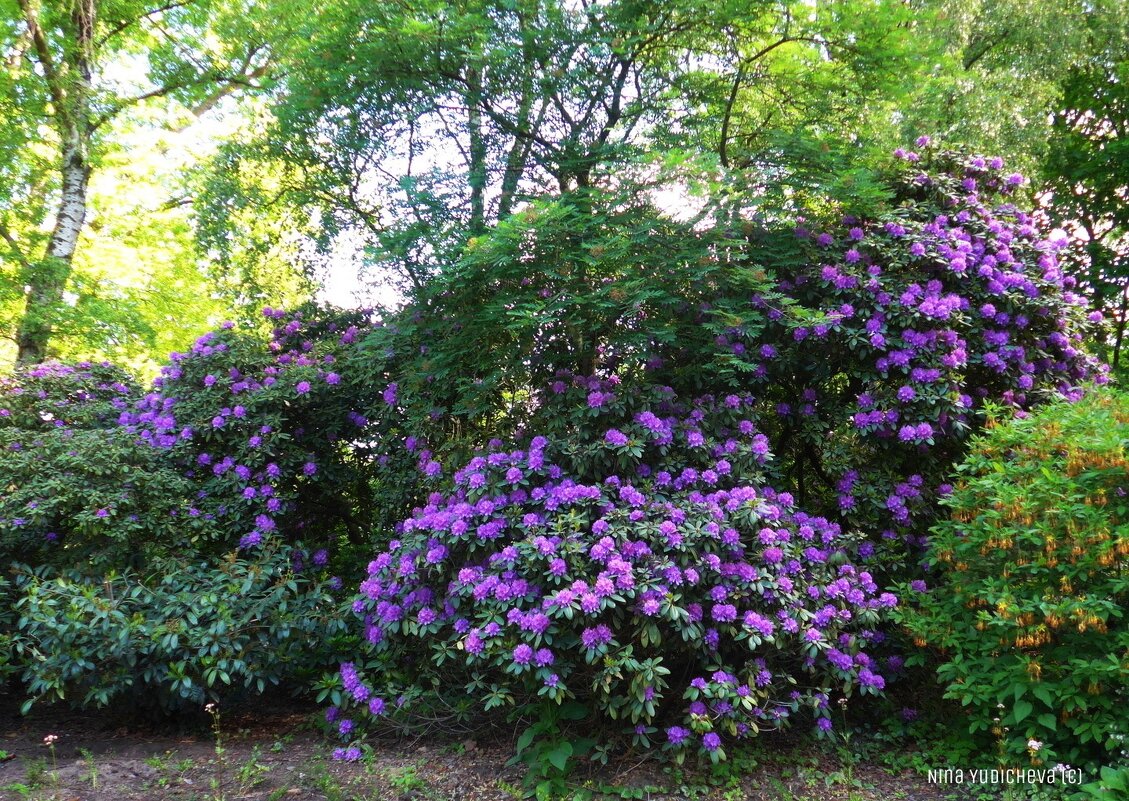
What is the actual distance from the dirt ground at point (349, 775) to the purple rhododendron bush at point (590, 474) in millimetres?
196

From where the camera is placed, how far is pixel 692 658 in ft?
11.3

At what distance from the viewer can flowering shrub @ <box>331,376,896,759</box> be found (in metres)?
3.16

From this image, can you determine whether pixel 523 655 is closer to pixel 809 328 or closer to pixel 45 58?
pixel 809 328

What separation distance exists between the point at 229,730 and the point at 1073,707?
414 cm

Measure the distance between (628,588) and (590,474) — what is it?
32.1 inches

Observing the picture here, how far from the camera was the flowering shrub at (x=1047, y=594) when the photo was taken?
290 cm

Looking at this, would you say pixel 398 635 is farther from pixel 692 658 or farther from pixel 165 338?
pixel 165 338

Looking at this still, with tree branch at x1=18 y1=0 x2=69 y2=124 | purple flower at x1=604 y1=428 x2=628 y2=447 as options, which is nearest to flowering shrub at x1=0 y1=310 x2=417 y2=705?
purple flower at x1=604 y1=428 x2=628 y2=447

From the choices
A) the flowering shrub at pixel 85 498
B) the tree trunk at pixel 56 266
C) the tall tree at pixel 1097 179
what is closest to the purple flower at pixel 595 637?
the flowering shrub at pixel 85 498

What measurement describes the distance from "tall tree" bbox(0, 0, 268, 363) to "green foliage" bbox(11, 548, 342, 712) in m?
5.05

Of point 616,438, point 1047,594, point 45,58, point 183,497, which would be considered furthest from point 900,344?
point 45,58

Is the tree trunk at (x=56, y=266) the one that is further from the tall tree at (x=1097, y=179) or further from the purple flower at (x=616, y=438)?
the tall tree at (x=1097, y=179)

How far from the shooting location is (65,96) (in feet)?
28.0

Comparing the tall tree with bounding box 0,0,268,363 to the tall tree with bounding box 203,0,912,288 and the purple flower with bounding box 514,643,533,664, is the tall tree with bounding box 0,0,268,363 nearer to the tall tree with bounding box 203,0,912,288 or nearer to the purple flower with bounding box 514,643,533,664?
the tall tree with bounding box 203,0,912,288
